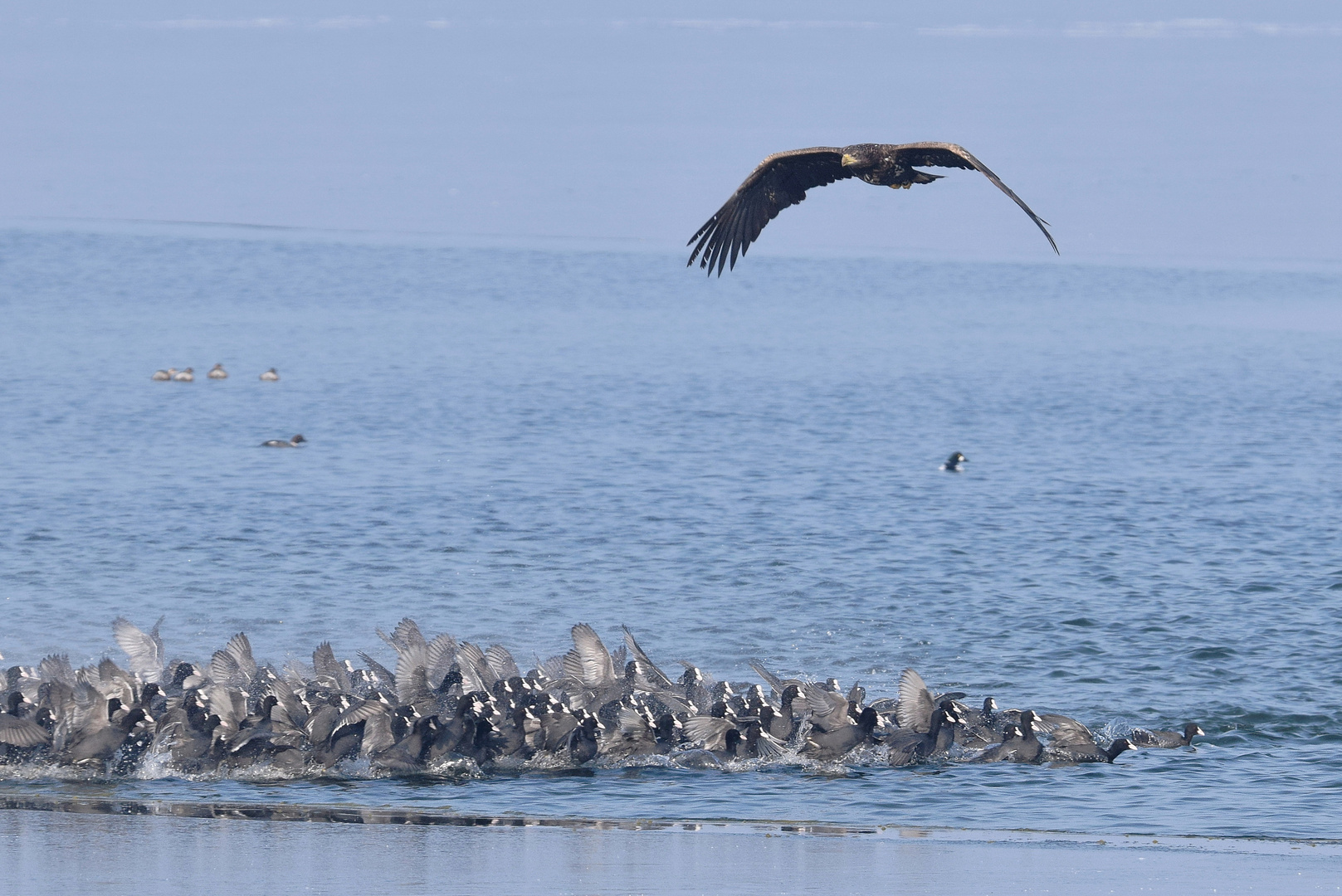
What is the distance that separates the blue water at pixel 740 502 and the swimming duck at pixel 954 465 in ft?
0.76

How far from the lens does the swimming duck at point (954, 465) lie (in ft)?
74.4

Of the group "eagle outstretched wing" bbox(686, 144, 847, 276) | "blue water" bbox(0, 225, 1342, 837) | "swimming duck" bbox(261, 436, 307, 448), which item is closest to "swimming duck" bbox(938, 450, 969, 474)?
"blue water" bbox(0, 225, 1342, 837)

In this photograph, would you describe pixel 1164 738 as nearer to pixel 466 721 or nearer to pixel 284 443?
pixel 466 721

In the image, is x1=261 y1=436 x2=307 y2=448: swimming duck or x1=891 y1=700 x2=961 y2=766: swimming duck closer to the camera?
x1=891 y1=700 x2=961 y2=766: swimming duck

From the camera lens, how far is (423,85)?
74625 mm

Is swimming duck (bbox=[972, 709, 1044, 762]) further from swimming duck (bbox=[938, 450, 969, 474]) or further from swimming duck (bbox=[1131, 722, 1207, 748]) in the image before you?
swimming duck (bbox=[938, 450, 969, 474])

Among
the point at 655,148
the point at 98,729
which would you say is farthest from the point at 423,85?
the point at 98,729

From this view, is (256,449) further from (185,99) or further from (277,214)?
(185,99)

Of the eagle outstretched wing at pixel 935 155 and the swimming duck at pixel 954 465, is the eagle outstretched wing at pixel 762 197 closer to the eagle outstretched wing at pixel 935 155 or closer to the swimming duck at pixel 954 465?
the eagle outstretched wing at pixel 935 155

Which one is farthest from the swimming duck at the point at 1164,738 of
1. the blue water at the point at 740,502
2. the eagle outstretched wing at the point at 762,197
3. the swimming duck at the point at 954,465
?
the swimming duck at the point at 954,465

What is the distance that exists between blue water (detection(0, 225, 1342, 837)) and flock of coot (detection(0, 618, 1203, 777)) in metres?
0.25

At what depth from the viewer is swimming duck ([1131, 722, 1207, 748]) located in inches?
495

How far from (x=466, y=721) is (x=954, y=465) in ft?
39.9

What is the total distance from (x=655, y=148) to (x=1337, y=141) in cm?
2233
